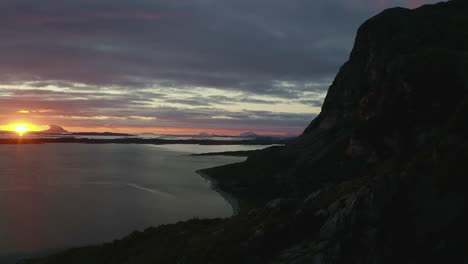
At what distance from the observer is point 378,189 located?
18125 mm

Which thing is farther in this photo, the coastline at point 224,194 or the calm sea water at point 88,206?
the coastline at point 224,194

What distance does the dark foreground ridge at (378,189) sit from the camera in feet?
52.6

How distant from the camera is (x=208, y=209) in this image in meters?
70.0

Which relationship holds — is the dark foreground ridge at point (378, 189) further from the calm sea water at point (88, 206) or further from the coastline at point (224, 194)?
the calm sea water at point (88, 206)

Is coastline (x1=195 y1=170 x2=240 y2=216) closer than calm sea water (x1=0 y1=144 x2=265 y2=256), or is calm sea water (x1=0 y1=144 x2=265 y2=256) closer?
calm sea water (x1=0 y1=144 x2=265 y2=256)

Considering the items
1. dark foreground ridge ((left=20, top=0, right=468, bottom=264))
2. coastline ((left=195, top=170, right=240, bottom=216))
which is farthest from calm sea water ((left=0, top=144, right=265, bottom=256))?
dark foreground ridge ((left=20, top=0, right=468, bottom=264))

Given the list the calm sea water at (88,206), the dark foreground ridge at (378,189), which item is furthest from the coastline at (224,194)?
the dark foreground ridge at (378,189)

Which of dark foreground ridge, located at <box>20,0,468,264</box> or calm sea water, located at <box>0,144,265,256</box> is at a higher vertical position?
dark foreground ridge, located at <box>20,0,468,264</box>

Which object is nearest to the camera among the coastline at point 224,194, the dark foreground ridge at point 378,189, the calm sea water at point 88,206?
the dark foreground ridge at point 378,189

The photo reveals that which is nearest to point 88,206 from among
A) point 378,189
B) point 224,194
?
point 224,194

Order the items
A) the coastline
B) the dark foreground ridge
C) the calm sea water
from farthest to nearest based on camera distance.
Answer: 1. the coastline
2. the calm sea water
3. the dark foreground ridge

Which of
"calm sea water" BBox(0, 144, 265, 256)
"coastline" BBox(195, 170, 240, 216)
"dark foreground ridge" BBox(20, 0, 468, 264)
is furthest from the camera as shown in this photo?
"coastline" BBox(195, 170, 240, 216)

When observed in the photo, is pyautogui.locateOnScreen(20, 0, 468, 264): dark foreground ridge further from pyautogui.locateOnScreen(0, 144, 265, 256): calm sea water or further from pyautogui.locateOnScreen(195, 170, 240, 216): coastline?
pyautogui.locateOnScreen(0, 144, 265, 256): calm sea water

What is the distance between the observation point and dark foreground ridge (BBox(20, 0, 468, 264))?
16.0 m
